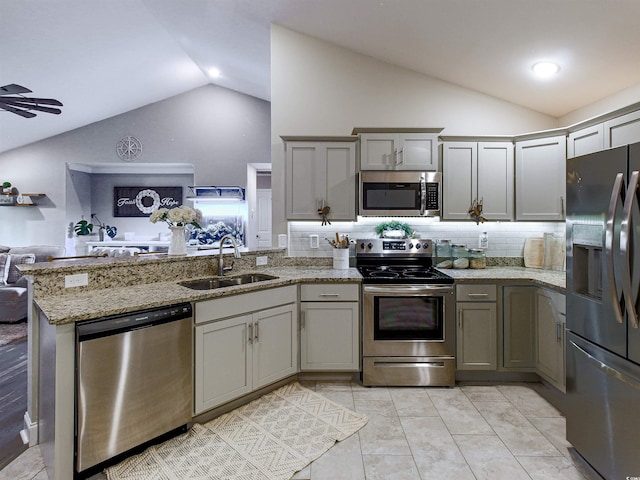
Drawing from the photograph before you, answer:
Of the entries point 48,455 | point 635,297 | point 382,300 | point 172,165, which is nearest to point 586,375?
point 635,297

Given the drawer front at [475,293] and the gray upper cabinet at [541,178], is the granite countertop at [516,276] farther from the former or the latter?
the gray upper cabinet at [541,178]

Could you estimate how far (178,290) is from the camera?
93.3 inches

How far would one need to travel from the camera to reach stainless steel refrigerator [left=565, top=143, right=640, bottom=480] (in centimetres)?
154

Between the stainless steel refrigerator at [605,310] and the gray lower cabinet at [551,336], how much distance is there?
0.68 m

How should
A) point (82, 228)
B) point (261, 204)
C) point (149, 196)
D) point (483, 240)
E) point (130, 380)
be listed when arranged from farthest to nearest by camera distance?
point (261, 204)
point (149, 196)
point (82, 228)
point (483, 240)
point (130, 380)

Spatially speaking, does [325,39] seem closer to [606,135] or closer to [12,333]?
[606,135]

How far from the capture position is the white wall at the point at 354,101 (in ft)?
12.0

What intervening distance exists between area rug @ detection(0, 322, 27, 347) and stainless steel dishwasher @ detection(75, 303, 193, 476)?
310cm

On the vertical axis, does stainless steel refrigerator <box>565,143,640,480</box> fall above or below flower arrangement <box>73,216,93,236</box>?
below

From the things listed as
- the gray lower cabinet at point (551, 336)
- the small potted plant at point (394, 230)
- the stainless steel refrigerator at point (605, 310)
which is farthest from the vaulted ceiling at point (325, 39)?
the gray lower cabinet at point (551, 336)

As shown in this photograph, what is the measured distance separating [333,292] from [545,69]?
8.63ft

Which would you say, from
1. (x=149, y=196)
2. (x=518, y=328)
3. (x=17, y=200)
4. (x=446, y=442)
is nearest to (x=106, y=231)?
(x=149, y=196)

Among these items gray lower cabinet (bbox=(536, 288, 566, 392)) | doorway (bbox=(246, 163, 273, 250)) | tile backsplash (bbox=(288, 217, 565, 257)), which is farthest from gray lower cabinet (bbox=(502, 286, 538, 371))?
doorway (bbox=(246, 163, 273, 250))

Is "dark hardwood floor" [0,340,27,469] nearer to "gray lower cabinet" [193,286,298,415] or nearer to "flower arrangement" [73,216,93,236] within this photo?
"gray lower cabinet" [193,286,298,415]
